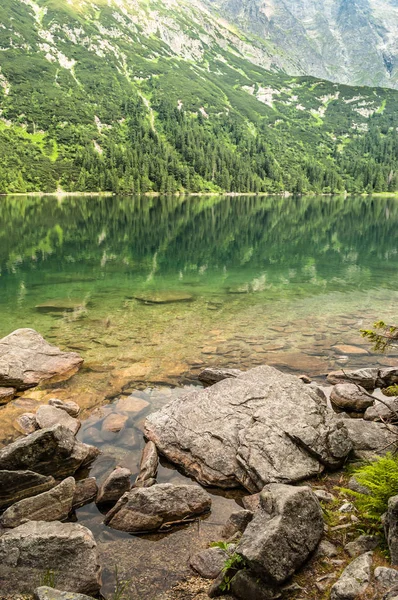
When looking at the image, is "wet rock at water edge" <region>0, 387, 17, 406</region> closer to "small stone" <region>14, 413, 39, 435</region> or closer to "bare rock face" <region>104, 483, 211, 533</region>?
"small stone" <region>14, 413, 39, 435</region>

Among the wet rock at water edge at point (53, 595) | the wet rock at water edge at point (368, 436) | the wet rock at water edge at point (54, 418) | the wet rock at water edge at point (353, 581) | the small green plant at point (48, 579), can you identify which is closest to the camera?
the wet rock at water edge at point (53, 595)

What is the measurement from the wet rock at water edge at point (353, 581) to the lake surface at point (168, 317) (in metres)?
2.86

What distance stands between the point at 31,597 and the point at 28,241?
5271 centimetres

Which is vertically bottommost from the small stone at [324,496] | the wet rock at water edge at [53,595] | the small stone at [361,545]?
the small stone at [324,496]

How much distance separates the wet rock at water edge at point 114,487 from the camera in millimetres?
9688

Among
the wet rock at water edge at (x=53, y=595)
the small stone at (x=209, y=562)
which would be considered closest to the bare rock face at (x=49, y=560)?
the wet rock at water edge at (x=53, y=595)

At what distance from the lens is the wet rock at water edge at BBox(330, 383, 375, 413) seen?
561 inches

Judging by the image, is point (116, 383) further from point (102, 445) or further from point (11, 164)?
point (11, 164)

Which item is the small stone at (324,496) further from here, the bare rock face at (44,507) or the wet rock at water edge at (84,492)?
the bare rock face at (44,507)

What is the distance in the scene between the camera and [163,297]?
2938 centimetres

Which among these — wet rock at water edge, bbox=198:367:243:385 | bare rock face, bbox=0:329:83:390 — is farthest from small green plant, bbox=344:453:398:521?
bare rock face, bbox=0:329:83:390

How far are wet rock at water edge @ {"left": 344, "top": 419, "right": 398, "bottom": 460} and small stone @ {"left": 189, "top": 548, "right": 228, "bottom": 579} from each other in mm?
4858

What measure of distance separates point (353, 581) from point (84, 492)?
604 cm

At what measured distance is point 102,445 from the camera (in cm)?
1220
